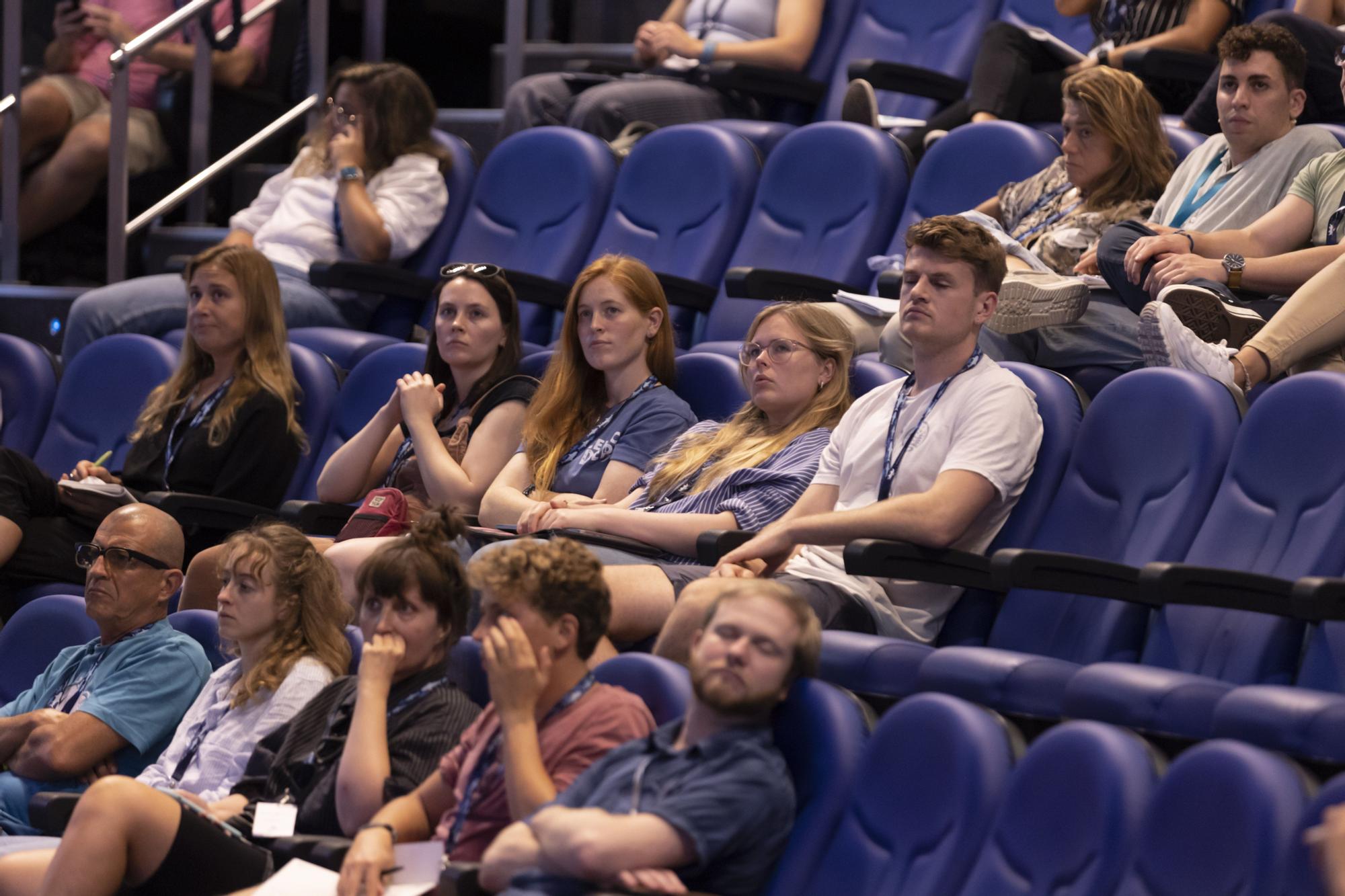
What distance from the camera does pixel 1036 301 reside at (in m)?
3.24

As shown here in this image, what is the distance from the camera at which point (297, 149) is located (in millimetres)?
5871

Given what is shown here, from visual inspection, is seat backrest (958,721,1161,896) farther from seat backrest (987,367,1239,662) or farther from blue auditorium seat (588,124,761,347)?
blue auditorium seat (588,124,761,347)

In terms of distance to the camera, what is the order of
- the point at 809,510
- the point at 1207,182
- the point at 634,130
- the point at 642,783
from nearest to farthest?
the point at 642,783 < the point at 809,510 < the point at 1207,182 < the point at 634,130

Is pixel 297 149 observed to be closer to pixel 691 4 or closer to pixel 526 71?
pixel 526 71

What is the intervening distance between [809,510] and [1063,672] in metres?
0.72

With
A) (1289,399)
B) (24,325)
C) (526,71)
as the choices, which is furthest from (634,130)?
(1289,399)

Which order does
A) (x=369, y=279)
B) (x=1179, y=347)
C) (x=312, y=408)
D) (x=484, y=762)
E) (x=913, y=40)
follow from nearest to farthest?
1. (x=484, y=762)
2. (x=1179, y=347)
3. (x=312, y=408)
4. (x=369, y=279)
5. (x=913, y=40)

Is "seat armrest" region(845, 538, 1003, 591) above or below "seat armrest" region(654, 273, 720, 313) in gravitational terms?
above

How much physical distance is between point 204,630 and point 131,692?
21cm

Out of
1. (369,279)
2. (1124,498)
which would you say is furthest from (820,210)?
(1124,498)

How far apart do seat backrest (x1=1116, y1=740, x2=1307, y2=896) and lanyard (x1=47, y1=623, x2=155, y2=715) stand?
1982 millimetres

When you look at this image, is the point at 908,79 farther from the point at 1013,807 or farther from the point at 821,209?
the point at 1013,807

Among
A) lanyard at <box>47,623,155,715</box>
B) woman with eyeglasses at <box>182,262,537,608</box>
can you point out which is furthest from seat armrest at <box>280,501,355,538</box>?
lanyard at <box>47,623,155,715</box>

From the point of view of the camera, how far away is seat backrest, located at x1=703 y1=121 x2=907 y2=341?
4168mm
